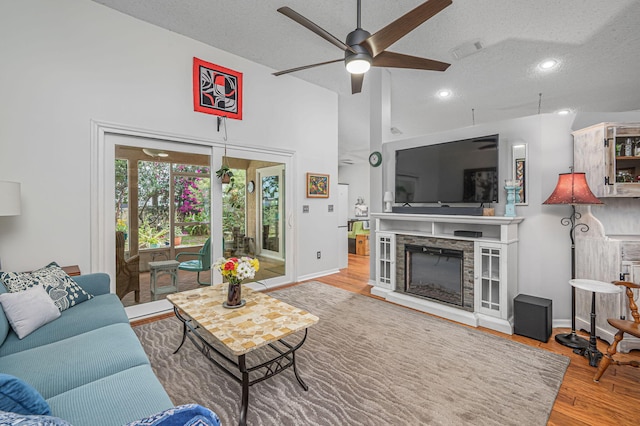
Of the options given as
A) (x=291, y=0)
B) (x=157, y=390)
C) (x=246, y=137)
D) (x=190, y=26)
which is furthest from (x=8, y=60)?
(x=157, y=390)

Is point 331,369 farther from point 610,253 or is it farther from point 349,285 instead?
point 610,253

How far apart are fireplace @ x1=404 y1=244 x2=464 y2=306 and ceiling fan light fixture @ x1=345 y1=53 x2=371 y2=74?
7.22 feet

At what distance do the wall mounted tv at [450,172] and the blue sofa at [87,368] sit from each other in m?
3.38

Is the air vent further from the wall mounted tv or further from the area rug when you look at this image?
the area rug

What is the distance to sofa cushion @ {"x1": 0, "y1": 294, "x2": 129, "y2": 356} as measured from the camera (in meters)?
1.71

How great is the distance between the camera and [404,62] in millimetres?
2564

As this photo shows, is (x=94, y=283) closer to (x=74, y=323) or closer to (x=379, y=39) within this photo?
(x=74, y=323)

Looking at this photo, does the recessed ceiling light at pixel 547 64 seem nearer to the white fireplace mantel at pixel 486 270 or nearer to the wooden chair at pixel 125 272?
the white fireplace mantel at pixel 486 270

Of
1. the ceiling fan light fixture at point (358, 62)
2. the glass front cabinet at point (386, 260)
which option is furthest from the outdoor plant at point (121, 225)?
the glass front cabinet at point (386, 260)

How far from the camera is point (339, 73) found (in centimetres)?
443

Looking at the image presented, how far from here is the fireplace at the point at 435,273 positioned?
3.29 meters

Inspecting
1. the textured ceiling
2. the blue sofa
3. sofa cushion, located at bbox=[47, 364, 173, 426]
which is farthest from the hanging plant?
sofa cushion, located at bbox=[47, 364, 173, 426]

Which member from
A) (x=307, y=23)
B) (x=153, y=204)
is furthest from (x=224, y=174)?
(x=307, y=23)

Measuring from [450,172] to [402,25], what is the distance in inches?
78.5
